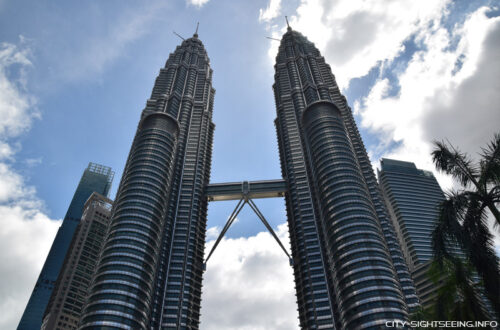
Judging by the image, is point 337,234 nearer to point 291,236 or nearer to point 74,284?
point 291,236

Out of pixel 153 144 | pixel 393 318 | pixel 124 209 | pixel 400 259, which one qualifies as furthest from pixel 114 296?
pixel 400 259

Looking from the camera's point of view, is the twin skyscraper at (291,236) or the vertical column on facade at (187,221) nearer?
the twin skyscraper at (291,236)

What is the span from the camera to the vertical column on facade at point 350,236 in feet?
295

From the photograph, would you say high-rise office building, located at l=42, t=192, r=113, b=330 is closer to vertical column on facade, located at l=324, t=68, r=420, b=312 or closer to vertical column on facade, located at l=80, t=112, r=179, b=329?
vertical column on facade, located at l=80, t=112, r=179, b=329

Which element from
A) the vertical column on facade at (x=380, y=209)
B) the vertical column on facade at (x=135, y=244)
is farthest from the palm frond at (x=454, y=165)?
the vertical column on facade at (x=135, y=244)

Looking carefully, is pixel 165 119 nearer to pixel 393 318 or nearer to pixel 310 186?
pixel 310 186

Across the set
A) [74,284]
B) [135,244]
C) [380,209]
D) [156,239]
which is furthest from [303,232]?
[74,284]

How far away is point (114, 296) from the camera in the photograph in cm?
9300

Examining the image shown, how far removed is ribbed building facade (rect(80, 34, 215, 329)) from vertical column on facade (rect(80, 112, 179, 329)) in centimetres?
24

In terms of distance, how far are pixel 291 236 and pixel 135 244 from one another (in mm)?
68029

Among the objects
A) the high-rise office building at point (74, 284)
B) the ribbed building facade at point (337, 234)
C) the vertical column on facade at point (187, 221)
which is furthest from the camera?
the high-rise office building at point (74, 284)

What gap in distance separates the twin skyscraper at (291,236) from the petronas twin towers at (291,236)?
35 centimetres

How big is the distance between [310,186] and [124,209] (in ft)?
256

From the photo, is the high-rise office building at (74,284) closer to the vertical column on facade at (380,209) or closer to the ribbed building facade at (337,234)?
the ribbed building facade at (337,234)
